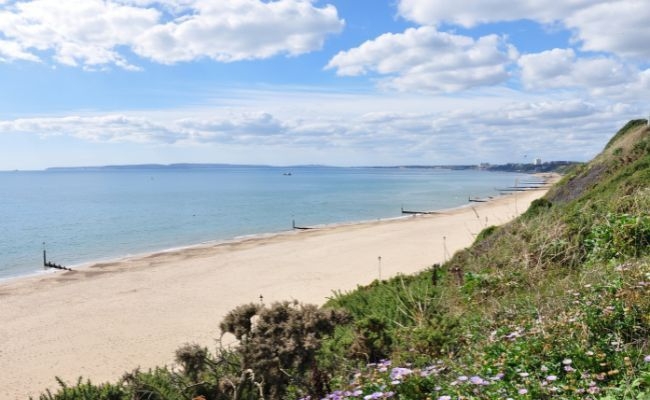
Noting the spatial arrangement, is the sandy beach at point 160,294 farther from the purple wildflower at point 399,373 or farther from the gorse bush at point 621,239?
the purple wildflower at point 399,373

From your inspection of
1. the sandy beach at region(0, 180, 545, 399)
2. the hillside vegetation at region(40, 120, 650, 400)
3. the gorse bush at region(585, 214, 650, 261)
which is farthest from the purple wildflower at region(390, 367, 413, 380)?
the sandy beach at region(0, 180, 545, 399)

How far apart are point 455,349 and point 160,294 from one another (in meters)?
19.3

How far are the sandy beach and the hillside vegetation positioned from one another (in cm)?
702

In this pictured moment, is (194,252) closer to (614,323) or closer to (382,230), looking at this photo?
(382,230)

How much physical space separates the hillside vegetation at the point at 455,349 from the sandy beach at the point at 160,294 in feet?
23.0

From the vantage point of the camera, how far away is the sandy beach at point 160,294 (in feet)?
49.0

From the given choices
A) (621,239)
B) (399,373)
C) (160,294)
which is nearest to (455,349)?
(399,373)

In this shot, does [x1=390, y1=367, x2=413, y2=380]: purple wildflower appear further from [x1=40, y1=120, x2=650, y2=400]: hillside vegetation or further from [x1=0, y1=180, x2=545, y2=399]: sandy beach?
[x1=0, y1=180, x2=545, y2=399]: sandy beach

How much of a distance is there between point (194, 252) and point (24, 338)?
18703mm

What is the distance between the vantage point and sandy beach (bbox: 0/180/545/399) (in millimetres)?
14938

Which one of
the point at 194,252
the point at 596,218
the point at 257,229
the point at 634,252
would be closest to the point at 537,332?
the point at 634,252

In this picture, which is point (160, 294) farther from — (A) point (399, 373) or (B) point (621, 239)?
(A) point (399, 373)

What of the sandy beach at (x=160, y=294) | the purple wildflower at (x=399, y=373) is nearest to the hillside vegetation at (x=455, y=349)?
the purple wildflower at (x=399, y=373)

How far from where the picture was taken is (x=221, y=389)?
4.75 metres
